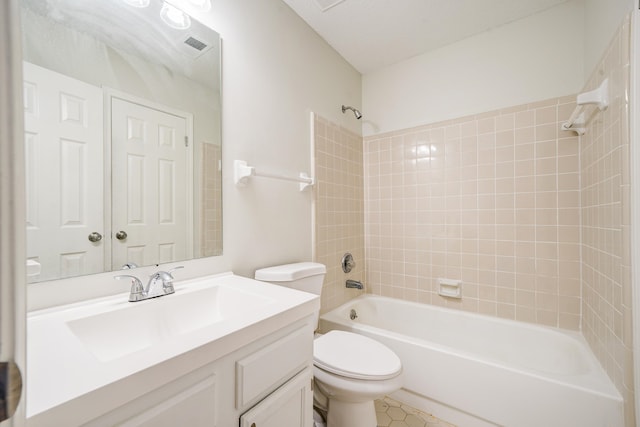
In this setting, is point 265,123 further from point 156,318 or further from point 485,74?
point 485,74

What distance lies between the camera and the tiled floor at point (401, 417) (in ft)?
4.72

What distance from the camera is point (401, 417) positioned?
4.88 ft

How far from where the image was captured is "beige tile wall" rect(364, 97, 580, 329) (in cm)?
163

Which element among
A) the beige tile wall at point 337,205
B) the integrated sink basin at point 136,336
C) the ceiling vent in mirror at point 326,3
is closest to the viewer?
the integrated sink basin at point 136,336

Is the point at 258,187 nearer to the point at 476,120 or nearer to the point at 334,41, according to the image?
the point at 334,41

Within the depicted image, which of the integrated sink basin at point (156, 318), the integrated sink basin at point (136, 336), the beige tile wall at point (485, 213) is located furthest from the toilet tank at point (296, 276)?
the beige tile wall at point (485, 213)

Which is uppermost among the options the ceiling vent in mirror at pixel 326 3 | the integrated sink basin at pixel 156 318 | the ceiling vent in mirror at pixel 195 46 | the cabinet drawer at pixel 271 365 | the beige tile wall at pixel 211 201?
the ceiling vent in mirror at pixel 326 3

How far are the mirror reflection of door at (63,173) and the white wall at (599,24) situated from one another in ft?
6.39

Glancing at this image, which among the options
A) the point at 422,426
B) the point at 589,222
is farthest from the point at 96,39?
the point at 589,222

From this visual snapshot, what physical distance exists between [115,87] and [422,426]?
2094 millimetres

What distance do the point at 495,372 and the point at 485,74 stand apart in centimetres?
187

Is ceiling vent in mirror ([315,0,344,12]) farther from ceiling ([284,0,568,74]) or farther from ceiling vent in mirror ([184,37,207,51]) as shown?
ceiling vent in mirror ([184,37,207,51])

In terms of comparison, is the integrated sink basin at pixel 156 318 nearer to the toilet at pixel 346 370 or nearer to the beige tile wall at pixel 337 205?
the toilet at pixel 346 370

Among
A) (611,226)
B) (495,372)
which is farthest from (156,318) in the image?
(611,226)
